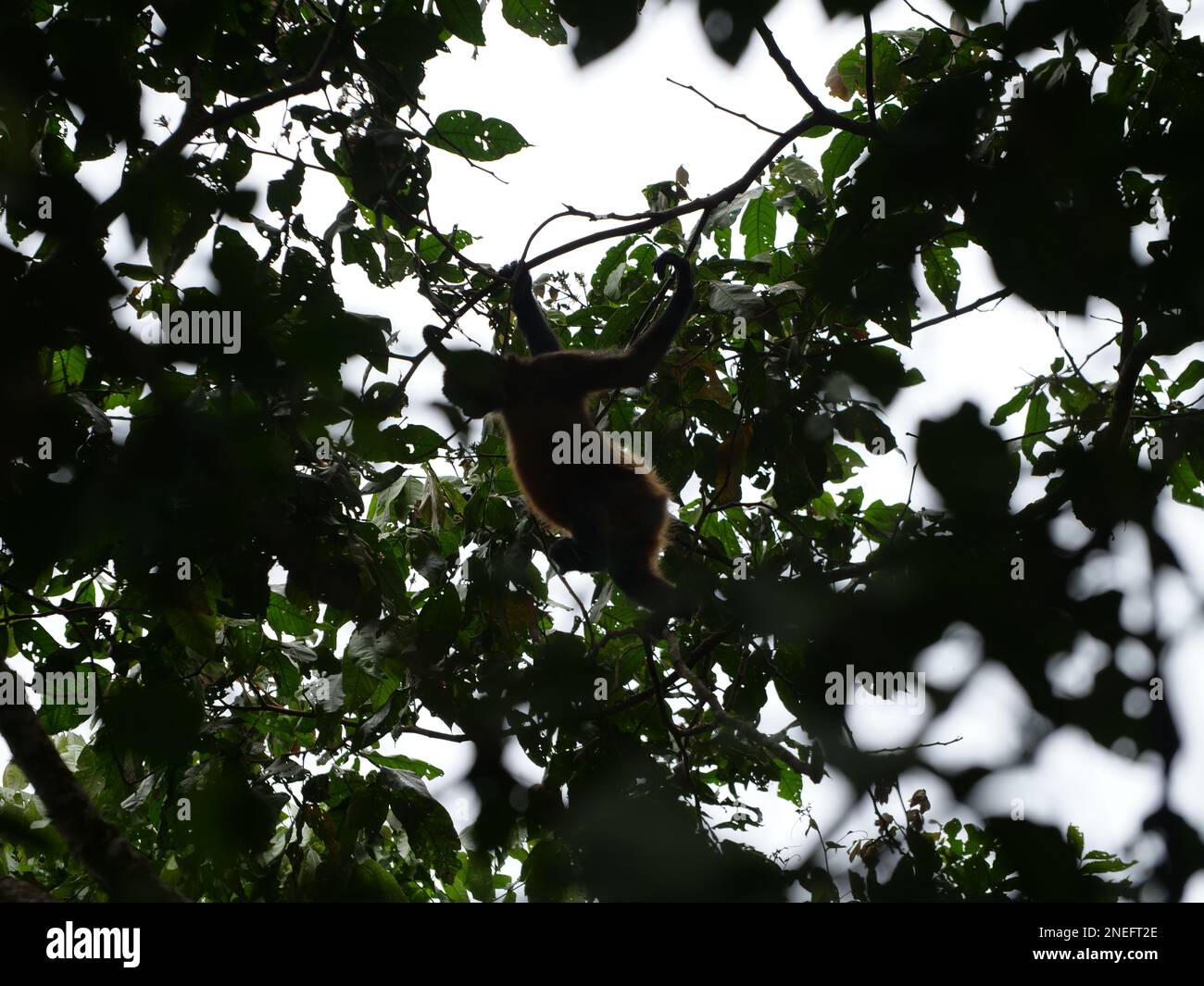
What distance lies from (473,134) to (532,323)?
1722mm

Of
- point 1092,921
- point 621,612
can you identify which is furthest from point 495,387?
point 621,612

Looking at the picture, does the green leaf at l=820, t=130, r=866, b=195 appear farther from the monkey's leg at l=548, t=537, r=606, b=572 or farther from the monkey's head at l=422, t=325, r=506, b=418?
the monkey's head at l=422, t=325, r=506, b=418

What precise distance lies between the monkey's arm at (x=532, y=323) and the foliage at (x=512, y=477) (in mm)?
212

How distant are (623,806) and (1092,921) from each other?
0.79m

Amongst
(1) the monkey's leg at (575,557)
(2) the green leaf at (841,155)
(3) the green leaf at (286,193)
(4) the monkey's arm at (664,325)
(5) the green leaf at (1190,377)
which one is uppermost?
(2) the green leaf at (841,155)

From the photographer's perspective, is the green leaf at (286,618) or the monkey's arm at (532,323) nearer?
the green leaf at (286,618)

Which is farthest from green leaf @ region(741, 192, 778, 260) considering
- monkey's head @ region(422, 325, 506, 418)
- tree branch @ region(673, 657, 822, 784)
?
monkey's head @ region(422, 325, 506, 418)

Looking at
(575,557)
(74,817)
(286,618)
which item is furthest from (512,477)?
(74,817)

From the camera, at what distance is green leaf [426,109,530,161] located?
13.4 feet

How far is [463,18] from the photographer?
3.52 m

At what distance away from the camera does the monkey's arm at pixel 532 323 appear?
18.2 ft

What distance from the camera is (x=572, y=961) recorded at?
163cm

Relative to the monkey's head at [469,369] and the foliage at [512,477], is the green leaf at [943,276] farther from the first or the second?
the monkey's head at [469,369]

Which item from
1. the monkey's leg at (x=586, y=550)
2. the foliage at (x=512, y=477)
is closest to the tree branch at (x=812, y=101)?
the foliage at (x=512, y=477)
